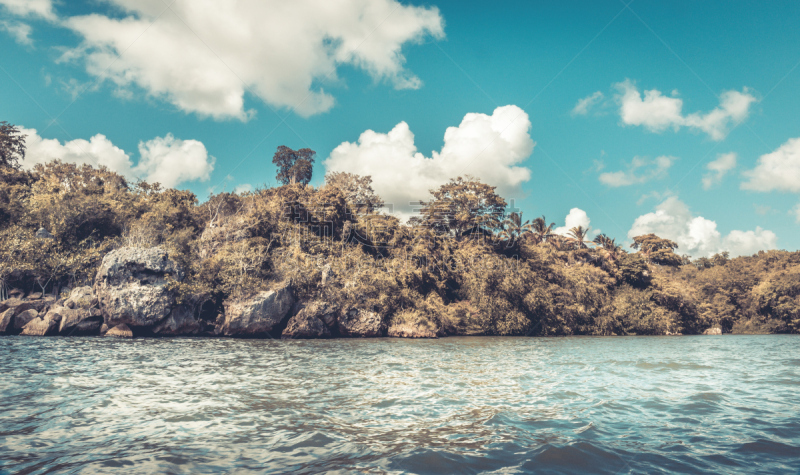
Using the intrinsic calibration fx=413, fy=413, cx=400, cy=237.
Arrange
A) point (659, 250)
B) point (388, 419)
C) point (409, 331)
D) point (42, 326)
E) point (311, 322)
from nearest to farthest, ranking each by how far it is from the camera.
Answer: point (388, 419) < point (42, 326) < point (311, 322) < point (409, 331) < point (659, 250)

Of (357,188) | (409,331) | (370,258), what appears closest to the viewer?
(409,331)

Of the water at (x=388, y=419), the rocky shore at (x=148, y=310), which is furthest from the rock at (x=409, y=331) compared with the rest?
the water at (x=388, y=419)

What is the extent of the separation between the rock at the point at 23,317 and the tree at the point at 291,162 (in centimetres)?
4257

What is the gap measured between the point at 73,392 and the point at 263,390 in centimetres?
430

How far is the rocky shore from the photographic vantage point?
26.9 meters

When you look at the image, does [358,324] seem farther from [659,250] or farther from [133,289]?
[659,250]

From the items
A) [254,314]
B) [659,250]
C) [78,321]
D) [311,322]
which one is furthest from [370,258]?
[659,250]

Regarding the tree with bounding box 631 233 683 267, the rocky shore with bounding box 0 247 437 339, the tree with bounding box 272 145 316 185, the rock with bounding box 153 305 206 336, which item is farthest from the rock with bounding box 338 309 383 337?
the tree with bounding box 631 233 683 267

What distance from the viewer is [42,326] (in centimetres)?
2591

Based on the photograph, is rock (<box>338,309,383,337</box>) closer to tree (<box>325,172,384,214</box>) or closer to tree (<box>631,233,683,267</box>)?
tree (<box>325,172,384,214</box>)

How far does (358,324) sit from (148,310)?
49.7 feet

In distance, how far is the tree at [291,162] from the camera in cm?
6650

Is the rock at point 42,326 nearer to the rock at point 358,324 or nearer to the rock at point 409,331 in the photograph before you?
the rock at point 358,324

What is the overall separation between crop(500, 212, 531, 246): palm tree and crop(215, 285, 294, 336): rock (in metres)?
25.9
